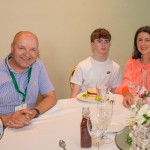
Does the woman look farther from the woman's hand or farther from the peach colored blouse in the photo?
the woman's hand

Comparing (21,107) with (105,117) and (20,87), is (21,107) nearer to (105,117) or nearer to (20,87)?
(20,87)

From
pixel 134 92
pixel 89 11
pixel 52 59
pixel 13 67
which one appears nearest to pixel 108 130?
pixel 134 92

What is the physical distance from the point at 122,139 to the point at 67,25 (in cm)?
217

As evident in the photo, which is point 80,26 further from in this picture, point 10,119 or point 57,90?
point 10,119

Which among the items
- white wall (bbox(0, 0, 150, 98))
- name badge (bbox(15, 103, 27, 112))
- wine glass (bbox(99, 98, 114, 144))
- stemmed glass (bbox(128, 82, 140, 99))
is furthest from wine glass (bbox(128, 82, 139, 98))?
white wall (bbox(0, 0, 150, 98))

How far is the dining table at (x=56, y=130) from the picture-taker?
1336 mm

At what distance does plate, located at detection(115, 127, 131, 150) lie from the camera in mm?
1254

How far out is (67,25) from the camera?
128 inches

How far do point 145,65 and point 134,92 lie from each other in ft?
2.32

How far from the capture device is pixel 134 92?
1903 millimetres

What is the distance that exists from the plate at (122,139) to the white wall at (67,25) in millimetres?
1949

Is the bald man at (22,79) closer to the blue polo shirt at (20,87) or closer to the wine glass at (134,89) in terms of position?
the blue polo shirt at (20,87)

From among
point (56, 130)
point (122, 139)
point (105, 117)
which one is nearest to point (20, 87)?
point (56, 130)

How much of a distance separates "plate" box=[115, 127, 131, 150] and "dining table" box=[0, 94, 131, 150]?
0.03 meters
